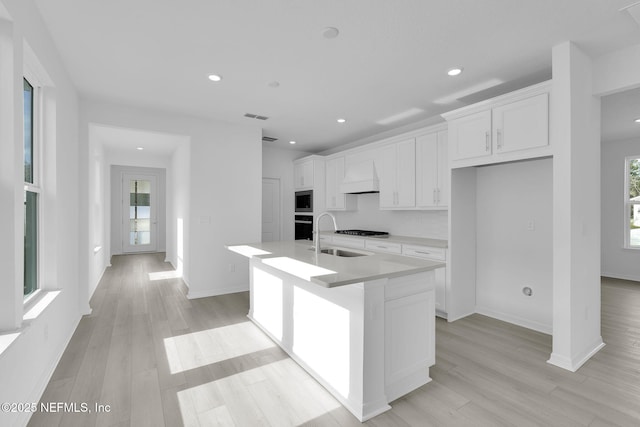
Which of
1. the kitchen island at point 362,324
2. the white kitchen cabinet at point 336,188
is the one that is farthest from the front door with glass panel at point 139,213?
the kitchen island at point 362,324

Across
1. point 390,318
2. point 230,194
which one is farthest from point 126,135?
point 390,318

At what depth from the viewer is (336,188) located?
220 inches

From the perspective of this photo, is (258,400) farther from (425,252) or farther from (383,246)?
(383,246)

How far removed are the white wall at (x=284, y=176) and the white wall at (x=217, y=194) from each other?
1.20 metres

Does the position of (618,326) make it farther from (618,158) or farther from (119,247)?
(119,247)

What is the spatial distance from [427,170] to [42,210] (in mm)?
3987

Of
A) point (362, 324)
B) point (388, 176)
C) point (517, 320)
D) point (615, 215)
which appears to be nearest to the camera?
point (362, 324)

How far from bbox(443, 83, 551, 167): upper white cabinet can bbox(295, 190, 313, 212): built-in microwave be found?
2.93 metres

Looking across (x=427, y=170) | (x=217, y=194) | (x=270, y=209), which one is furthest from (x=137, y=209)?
(x=427, y=170)

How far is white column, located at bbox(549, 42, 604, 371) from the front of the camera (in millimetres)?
2406

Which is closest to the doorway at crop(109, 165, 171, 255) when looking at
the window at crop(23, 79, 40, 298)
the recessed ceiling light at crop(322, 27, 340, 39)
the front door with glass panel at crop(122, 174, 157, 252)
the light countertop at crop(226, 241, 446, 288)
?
the front door with glass panel at crop(122, 174, 157, 252)

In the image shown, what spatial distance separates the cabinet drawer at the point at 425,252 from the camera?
3558 millimetres

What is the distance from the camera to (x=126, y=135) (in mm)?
4941

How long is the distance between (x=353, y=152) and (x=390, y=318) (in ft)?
11.9
